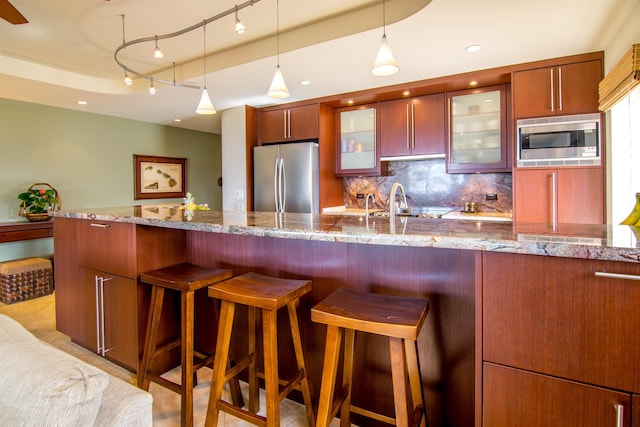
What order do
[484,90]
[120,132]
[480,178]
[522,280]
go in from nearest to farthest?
[522,280]
[484,90]
[480,178]
[120,132]

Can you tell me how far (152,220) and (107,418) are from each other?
48.6 inches

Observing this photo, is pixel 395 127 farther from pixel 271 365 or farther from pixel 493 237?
pixel 271 365

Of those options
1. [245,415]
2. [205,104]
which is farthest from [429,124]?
[245,415]

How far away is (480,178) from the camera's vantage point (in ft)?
12.6

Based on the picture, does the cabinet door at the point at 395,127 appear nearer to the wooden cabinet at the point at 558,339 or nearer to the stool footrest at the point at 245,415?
the wooden cabinet at the point at 558,339

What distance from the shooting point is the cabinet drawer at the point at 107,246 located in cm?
194

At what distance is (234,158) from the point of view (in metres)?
4.44

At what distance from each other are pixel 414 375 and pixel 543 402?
406 millimetres

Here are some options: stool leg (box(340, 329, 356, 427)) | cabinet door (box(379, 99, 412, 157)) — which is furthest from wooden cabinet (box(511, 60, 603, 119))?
stool leg (box(340, 329, 356, 427))

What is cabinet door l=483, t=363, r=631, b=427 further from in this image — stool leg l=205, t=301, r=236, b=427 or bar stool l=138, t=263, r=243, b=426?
bar stool l=138, t=263, r=243, b=426

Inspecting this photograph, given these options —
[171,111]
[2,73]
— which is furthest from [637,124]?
[2,73]

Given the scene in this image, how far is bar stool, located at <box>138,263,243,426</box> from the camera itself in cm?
161

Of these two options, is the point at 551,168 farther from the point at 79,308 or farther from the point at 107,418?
the point at 79,308

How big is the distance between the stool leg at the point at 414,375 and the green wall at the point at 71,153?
4886 mm
